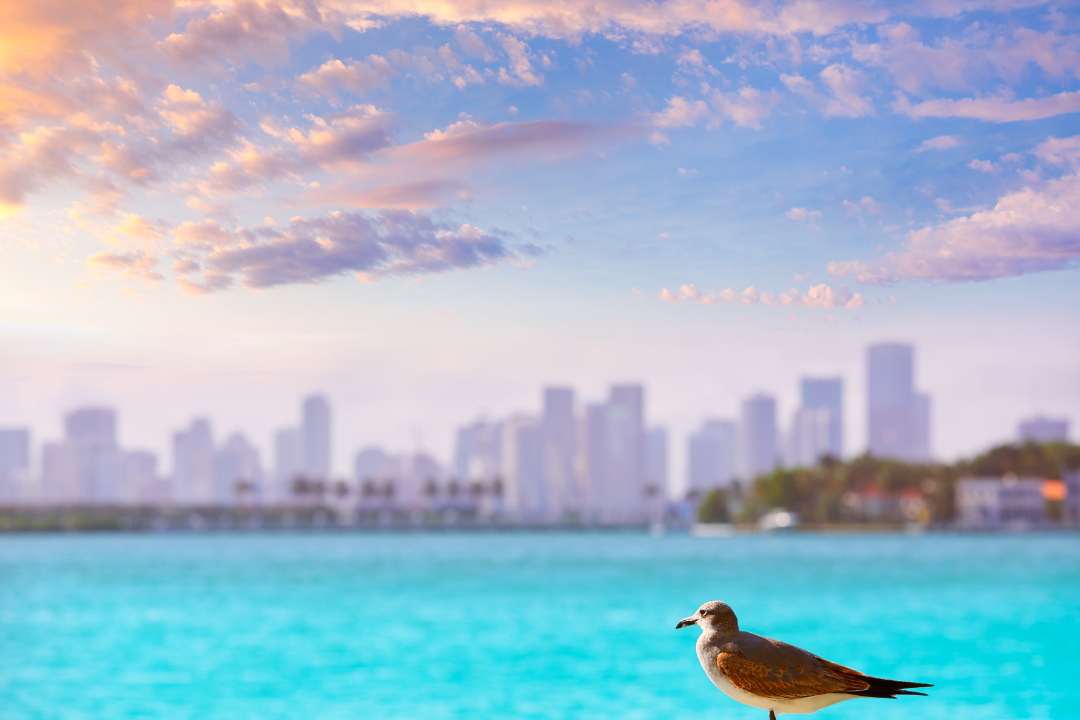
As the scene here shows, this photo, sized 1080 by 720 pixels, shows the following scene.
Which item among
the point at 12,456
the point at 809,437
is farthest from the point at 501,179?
the point at 809,437

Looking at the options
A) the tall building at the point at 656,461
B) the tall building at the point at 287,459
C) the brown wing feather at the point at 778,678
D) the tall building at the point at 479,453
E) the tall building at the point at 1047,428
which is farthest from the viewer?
the tall building at the point at 656,461

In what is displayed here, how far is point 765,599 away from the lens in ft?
94.3

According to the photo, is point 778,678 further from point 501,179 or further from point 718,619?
point 501,179

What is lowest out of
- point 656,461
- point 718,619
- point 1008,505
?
point 1008,505

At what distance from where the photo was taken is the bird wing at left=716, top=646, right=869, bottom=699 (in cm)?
241

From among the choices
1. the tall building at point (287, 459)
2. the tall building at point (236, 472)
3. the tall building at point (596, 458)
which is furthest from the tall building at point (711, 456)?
the tall building at point (236, 472)

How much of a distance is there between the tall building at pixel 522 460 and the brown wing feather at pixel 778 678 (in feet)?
315

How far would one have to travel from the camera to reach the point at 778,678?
7.94 feet

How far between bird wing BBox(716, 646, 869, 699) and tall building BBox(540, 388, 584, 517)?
8065cm

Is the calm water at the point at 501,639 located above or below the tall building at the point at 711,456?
below

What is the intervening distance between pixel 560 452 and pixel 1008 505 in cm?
4213

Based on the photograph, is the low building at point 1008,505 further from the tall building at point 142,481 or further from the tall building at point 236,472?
the tall building at point 236,472

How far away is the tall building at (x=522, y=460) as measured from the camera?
329 feet

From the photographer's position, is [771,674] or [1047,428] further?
[1047,428]
